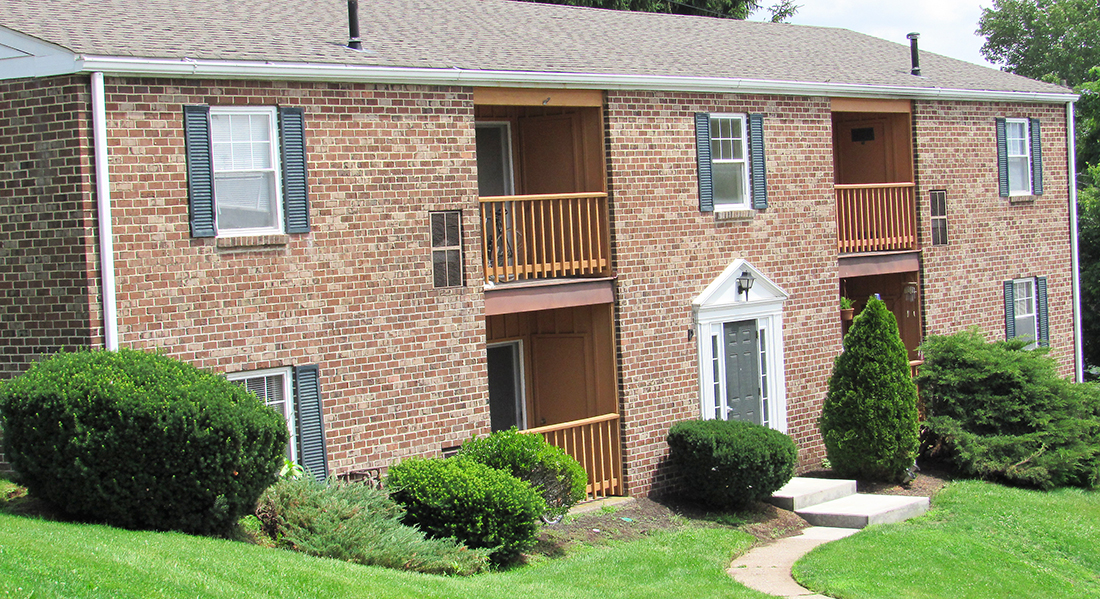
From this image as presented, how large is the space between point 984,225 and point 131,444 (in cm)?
1650

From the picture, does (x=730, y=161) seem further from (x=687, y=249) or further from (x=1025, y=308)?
(x=1025, y=308)

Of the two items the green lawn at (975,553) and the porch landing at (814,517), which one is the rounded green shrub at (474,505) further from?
the green lawn at (975,553)

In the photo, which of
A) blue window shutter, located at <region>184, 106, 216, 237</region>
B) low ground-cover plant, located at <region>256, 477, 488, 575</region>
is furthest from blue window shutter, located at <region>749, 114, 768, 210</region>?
blue window shutter, located at <region>184, 106, 216, 237</region>

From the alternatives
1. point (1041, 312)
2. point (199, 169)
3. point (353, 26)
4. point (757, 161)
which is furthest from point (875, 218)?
point (199, 169)

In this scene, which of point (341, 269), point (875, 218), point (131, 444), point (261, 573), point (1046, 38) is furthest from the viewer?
point (1046, 38)

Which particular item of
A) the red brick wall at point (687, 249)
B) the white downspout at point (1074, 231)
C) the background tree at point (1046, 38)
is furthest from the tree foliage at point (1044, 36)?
the red brick wall at point (687, 249)

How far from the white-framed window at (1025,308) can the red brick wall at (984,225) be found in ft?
0.79

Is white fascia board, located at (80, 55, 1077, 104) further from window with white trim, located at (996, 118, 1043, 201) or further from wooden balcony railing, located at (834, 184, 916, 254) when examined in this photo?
window with white trim, located at (996, 118, 1043, 201)

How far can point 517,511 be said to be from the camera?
12188 millimetres

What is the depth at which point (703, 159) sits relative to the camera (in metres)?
16.9

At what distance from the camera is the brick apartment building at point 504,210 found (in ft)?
39.1

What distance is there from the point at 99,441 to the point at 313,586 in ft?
7.86

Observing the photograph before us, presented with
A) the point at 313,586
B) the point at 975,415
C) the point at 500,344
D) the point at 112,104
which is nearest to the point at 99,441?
the point at 313,586

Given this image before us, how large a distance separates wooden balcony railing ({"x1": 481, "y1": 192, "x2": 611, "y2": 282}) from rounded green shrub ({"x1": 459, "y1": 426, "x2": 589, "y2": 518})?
2.35 meters
